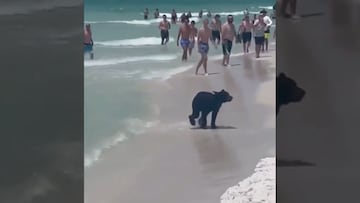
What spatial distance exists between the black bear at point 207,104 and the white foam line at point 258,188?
0.23 m

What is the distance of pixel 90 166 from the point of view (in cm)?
214

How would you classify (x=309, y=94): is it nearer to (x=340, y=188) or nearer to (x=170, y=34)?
(x=340, y=188)

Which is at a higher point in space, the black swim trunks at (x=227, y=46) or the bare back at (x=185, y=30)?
the bare back at (x=185, y=30)

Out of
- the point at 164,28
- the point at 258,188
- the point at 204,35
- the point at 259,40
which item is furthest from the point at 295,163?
the point at 164,28

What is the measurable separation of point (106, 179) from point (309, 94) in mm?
806

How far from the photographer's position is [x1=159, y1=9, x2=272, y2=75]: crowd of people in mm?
2148

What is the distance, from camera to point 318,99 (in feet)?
7.08

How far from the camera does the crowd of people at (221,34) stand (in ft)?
7.05

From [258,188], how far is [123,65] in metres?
0.66

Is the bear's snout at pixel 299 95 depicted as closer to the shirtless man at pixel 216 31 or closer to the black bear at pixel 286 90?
the black bear at pixel 286 90

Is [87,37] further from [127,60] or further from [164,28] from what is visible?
[164,28]

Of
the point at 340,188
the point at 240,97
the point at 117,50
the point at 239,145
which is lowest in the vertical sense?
the point at 340,188

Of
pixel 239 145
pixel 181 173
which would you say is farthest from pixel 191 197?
pixel 239 145

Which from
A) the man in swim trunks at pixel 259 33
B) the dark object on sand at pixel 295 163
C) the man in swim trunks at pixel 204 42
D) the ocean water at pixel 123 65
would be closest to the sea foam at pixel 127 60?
the ocean water at pixel 123 65
